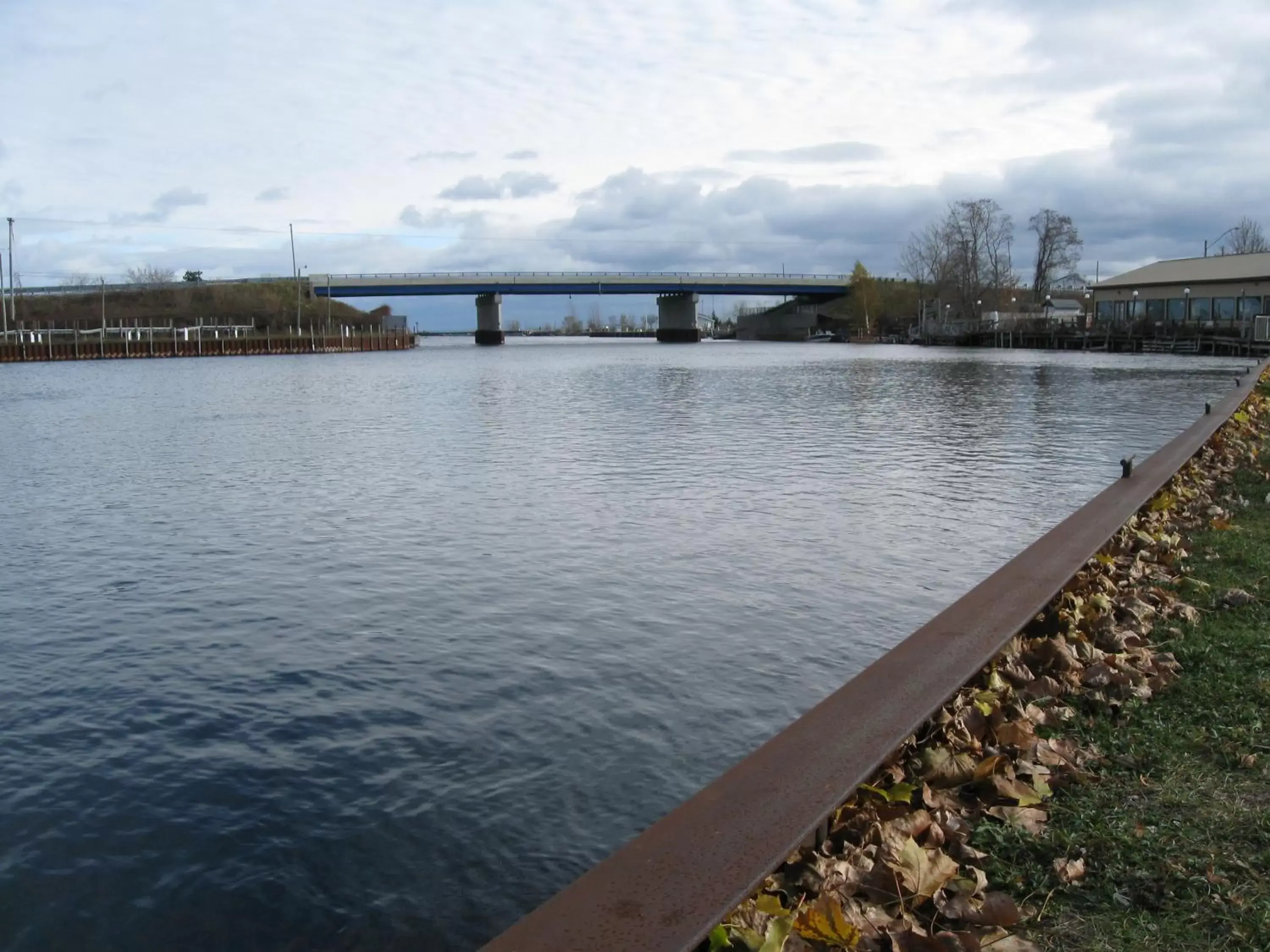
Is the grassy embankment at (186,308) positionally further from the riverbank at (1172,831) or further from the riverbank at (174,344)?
the riverbank at (1172,831)

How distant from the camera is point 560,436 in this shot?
2430 centimetres

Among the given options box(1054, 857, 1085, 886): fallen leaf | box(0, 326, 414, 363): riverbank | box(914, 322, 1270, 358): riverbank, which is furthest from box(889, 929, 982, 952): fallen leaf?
box(0, 326, 414, 363): riverbank

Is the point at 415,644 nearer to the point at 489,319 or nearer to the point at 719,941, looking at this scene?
the point at 719,941

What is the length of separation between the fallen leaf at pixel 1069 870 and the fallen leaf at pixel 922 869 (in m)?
0.35

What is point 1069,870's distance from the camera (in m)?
3.78

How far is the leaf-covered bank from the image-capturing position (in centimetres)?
346

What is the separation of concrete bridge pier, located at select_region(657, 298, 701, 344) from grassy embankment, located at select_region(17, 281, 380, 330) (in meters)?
40.8

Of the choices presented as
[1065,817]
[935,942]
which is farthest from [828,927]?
[1065,817]

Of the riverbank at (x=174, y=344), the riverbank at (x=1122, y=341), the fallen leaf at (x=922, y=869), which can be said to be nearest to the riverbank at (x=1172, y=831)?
the fallen leaf at (x=922, y=869)

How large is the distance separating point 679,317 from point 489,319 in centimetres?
2742

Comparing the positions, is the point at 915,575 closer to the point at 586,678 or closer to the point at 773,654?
the point at 773,654

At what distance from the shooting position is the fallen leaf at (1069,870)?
12.3ft

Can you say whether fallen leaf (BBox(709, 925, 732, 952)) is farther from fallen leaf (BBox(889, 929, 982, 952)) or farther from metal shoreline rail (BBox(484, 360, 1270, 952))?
fallen leaf (BBox(889, 929, 982, 952))

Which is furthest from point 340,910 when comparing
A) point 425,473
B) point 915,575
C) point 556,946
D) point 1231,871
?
point 425,473
